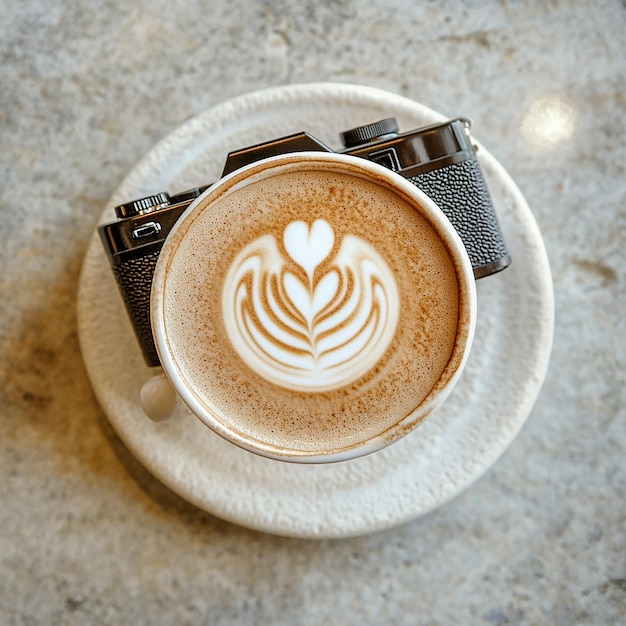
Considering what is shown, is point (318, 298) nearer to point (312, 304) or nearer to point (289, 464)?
point (312, 304)

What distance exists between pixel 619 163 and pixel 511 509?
1.32 feet

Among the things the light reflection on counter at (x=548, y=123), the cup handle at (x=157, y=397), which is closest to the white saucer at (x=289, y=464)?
the cup handle at (x=157, y=397)

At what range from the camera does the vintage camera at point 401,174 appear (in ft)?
1.73

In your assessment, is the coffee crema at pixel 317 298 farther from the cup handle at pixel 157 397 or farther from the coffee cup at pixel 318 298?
the cup handle at pixel 157 397

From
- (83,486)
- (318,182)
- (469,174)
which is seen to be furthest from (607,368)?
(83,486)

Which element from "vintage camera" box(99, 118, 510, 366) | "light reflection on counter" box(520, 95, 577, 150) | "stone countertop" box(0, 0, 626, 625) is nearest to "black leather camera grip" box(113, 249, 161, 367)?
"vintage camera" box(99, 118, 510, 366)

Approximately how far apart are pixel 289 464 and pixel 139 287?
0.79ft

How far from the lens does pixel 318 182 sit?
1.63 feet

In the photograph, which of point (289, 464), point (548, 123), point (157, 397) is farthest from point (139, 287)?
point (548, 123)

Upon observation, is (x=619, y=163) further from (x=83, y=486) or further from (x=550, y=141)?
(x=83, y=486)

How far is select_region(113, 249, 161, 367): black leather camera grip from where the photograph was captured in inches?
21.6

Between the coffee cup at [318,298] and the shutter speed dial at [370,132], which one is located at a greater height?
the shutter speed dial at [370,132]

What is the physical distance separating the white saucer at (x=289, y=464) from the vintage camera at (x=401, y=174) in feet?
0.33

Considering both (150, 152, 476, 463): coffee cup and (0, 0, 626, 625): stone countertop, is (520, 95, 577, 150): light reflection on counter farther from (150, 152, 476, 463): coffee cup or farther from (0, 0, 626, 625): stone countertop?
(150, 152, 476, 463): coffee cup
